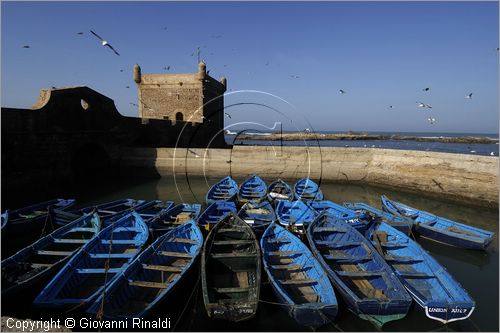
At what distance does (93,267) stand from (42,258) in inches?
80.4

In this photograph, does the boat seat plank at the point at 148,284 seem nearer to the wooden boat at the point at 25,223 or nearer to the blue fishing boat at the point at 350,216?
the wooden boat at the point at 25,223

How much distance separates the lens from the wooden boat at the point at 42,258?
689 cm

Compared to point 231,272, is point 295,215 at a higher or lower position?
higher

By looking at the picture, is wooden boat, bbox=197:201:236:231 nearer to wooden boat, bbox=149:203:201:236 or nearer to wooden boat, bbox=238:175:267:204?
wooden boat, bbox=149:203:201:236

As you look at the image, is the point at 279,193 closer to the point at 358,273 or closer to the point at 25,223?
the point at 358,273

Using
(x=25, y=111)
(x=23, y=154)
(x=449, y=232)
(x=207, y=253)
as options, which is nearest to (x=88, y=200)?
(x=23, y=154)

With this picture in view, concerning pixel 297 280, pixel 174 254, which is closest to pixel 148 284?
pixel 174 254

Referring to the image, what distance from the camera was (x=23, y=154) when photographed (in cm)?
1594

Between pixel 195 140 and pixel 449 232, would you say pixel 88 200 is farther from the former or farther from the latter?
pixel 449 232

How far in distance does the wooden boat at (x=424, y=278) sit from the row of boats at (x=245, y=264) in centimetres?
3

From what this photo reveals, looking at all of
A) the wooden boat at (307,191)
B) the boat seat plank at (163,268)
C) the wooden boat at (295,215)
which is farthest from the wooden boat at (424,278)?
the boat seat plank at (163,268)

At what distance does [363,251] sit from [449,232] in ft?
15.1

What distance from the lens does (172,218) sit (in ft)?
39.4

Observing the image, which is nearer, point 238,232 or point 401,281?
point 401,281
